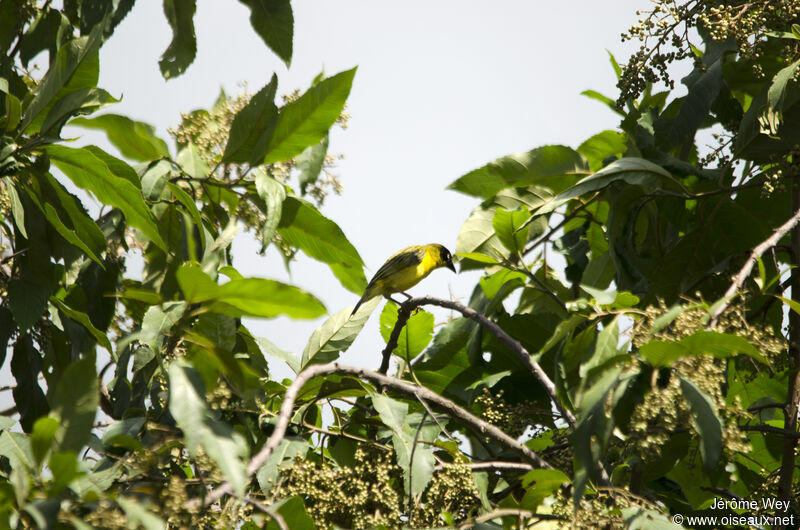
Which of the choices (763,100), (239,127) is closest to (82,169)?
(239,127)

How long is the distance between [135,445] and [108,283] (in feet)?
5.17

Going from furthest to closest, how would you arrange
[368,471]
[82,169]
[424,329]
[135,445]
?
[424,329], [82,169], [368,471], [135,445]

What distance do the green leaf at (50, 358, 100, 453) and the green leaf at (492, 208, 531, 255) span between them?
54.4 inches

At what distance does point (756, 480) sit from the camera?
2613 millimetres

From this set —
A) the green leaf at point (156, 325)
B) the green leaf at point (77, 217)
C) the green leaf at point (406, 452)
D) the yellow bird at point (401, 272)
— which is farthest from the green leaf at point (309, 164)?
the yellow bird at point (401, 272)

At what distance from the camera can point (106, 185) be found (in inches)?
85.2

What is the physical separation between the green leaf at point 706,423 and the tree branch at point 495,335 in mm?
478

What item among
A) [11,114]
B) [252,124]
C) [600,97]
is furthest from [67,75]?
[600,97]

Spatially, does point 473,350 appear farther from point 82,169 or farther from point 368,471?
point 82,169

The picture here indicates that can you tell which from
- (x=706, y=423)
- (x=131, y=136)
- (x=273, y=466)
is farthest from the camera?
(x=131, y=136)

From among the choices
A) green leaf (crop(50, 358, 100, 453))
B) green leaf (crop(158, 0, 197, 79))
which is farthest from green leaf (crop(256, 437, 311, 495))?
green leaf (crop(158, 0, 197, 79))

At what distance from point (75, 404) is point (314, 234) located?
1408 mm

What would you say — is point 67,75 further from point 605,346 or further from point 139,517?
point 605,346

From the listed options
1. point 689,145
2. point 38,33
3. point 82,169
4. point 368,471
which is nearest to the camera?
point 368,471
